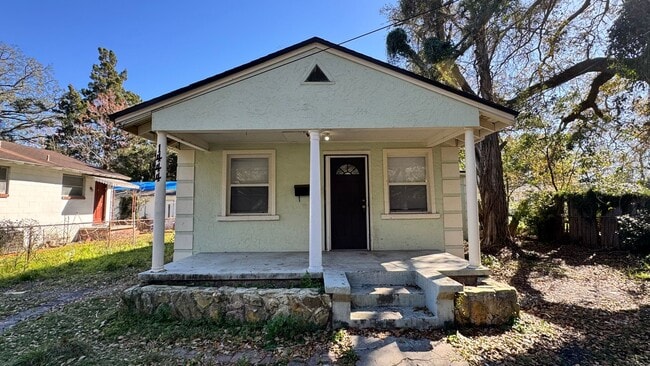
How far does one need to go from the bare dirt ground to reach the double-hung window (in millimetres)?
2841

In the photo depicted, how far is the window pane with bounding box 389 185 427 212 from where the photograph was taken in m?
7.18

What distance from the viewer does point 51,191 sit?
41.0 ft

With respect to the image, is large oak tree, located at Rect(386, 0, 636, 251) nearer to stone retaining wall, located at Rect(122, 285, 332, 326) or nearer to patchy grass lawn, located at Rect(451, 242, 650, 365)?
patchy grass lawn, located at Rect(451, 242, 650, 365)

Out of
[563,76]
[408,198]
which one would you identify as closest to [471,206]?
[408,198]

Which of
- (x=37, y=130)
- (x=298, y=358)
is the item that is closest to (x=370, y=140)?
(x=298, y=358)

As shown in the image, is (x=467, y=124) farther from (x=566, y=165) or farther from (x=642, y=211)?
(x=566, y=165)

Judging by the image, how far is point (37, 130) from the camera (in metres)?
22.6

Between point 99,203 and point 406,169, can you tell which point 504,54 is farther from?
point 99,203

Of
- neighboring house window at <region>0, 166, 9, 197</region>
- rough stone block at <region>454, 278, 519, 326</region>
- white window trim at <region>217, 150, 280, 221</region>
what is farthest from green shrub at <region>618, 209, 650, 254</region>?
neighboring house window at <region>0, 166, 9, 197</region>

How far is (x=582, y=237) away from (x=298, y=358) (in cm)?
1009

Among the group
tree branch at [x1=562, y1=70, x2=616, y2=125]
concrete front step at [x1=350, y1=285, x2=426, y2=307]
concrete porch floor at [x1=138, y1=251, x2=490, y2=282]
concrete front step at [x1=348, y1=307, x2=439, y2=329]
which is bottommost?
concrete front step at [x1=348, y1=307, x2=439, y2=329]

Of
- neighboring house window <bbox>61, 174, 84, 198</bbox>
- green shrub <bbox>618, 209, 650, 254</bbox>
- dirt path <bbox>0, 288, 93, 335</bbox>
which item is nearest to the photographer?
dirt path <bbox>0, 288, 93, 335</bbox>

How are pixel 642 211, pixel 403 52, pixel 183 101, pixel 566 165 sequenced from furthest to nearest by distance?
1. pixel 566 165
2. pixel 403 52
3. pixel 642 211
4. pixel 183 101

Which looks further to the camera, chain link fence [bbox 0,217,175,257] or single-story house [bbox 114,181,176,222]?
single-story house [bbox 114,181,176,222]
